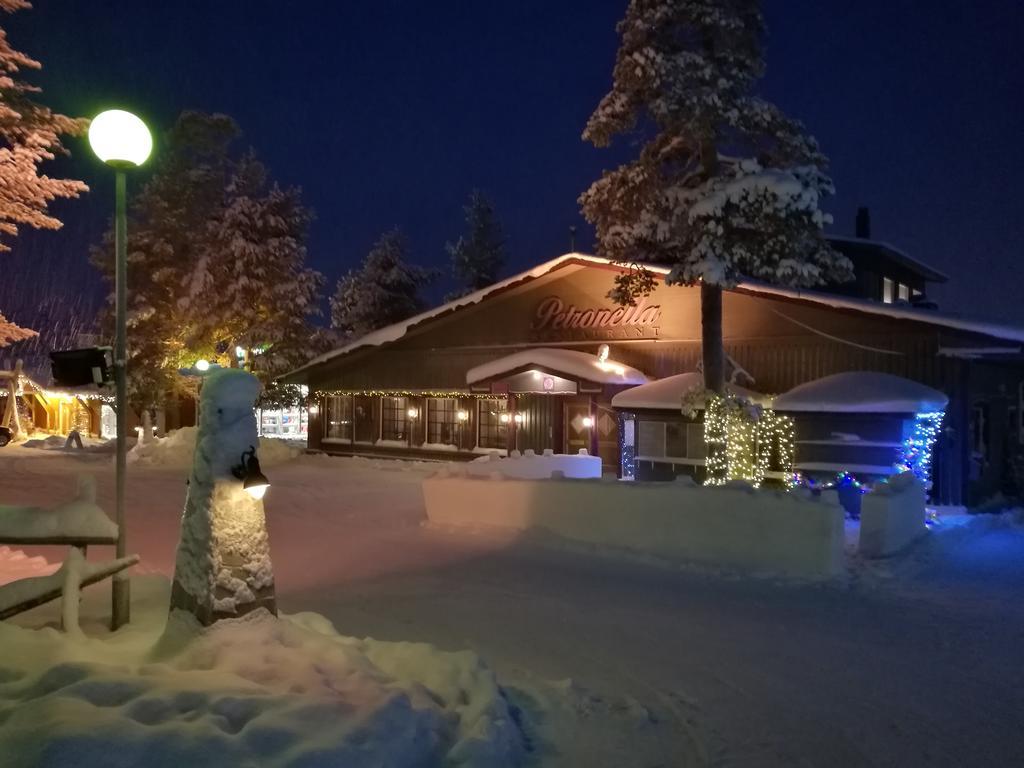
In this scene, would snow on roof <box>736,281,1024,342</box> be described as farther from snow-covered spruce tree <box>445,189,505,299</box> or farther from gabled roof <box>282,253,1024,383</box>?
snow-covered spruce tree <box>445,189,505,299</box>

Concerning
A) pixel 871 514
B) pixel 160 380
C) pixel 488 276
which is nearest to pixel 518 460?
pixel 871 514

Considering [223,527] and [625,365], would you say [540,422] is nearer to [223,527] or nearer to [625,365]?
[625,365]

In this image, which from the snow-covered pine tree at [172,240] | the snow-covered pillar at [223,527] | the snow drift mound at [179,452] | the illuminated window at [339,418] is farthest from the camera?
the snow-covered pine tree at [172,240]

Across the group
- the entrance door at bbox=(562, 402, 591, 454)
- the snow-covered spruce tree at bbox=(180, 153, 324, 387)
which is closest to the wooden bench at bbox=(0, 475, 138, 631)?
the entrance door at bbox=(562, 402, 591, 454)

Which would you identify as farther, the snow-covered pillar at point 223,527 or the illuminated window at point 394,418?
the illuminated window at point 394,418

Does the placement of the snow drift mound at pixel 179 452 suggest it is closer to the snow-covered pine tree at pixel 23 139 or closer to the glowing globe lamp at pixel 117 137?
the snow-covered pine tree at pixel 23 139

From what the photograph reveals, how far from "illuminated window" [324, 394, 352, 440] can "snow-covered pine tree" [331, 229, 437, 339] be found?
8.33 metres

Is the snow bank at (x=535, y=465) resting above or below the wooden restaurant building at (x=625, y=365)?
below

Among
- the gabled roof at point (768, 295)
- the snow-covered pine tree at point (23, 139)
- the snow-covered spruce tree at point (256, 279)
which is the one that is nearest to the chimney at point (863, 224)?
the gabled roof at point (768, 295)

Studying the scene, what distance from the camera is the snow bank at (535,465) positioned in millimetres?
15673

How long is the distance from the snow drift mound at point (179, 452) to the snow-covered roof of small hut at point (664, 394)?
12284 millimetres

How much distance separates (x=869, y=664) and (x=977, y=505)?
1254 centimetres

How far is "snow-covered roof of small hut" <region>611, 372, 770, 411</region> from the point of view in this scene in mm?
19125

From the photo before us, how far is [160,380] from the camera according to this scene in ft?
111
